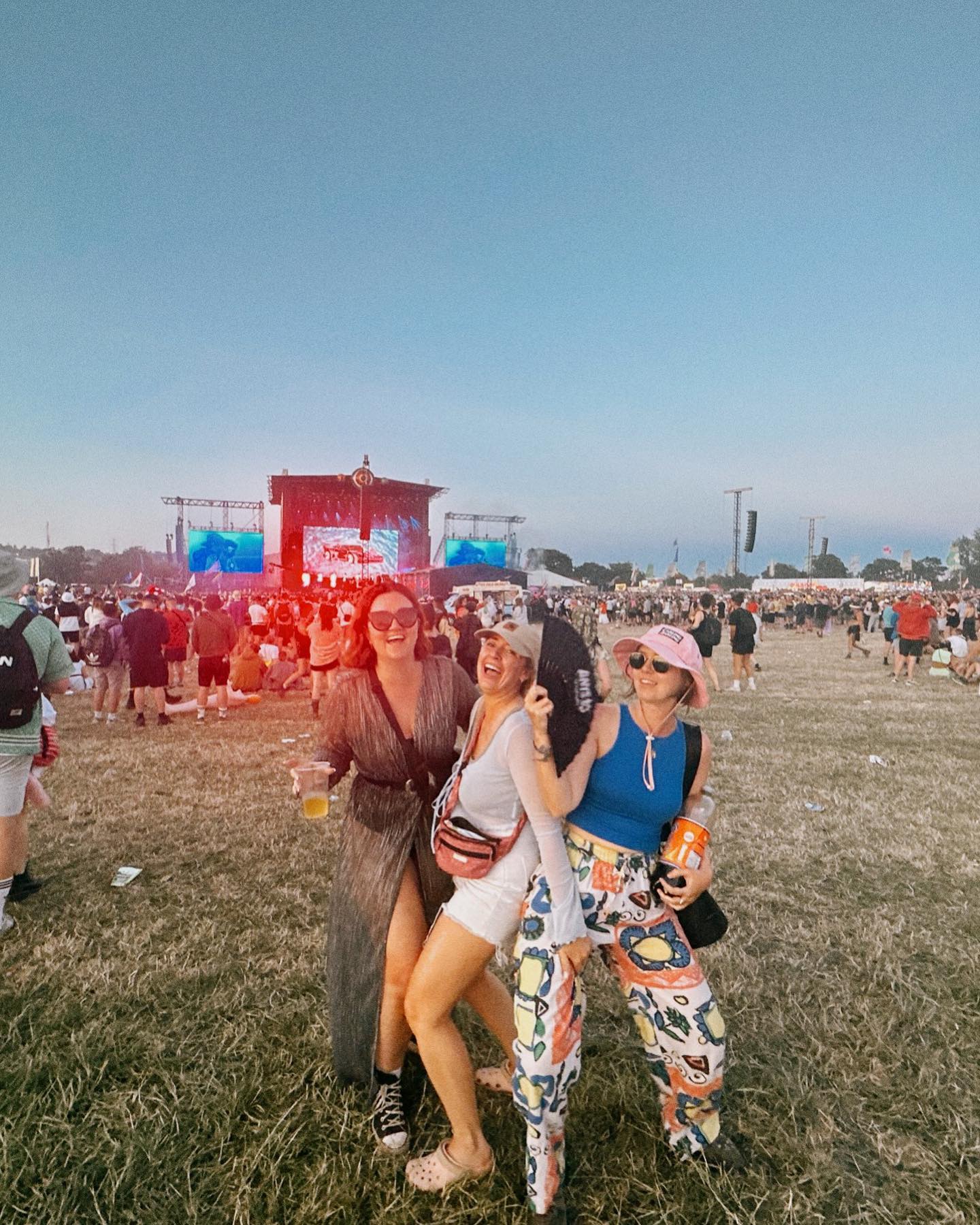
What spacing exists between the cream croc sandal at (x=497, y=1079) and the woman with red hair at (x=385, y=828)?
0.44 meters

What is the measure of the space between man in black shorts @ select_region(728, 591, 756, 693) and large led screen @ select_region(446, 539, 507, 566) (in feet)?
108

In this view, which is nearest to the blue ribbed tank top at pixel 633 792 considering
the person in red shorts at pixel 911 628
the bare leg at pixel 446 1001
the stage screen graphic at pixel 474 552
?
the bare leg at pixel 446 1001

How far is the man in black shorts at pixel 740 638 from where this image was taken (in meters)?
14.0

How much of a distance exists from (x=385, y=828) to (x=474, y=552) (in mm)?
45116

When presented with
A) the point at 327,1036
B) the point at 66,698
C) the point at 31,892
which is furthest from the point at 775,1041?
the point at 66,698

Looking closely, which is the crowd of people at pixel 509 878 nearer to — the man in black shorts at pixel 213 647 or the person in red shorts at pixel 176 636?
the man in black shorts at pixel 213 647

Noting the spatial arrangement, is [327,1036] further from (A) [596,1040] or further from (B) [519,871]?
(B) [519,871]

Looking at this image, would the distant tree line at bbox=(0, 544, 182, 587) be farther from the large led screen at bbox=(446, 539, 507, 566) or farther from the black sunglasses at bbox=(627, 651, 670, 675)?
the black sunglasses at bbox=(627, 651, 670, 675)

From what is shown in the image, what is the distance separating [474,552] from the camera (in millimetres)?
47500

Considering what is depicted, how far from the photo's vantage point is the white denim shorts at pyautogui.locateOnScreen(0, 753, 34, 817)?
3871mm

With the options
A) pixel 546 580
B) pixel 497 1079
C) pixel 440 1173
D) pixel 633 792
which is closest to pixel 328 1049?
pixel 497 1079

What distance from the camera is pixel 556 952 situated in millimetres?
2166

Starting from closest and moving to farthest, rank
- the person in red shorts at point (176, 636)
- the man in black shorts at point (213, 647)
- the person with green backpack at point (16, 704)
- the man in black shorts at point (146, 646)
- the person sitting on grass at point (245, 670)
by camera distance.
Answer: the person with green backpack at point (16, 704)
the man in black shorts at point (146, 646)
the man in black shorts at point (213, 647)
the person in red shorts at point (176, 636)
the person sitting on grass at point (245, 670)

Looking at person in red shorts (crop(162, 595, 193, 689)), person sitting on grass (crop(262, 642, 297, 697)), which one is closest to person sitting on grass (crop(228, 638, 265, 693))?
person in red shorts (crop(162, 595, 193, 689))
